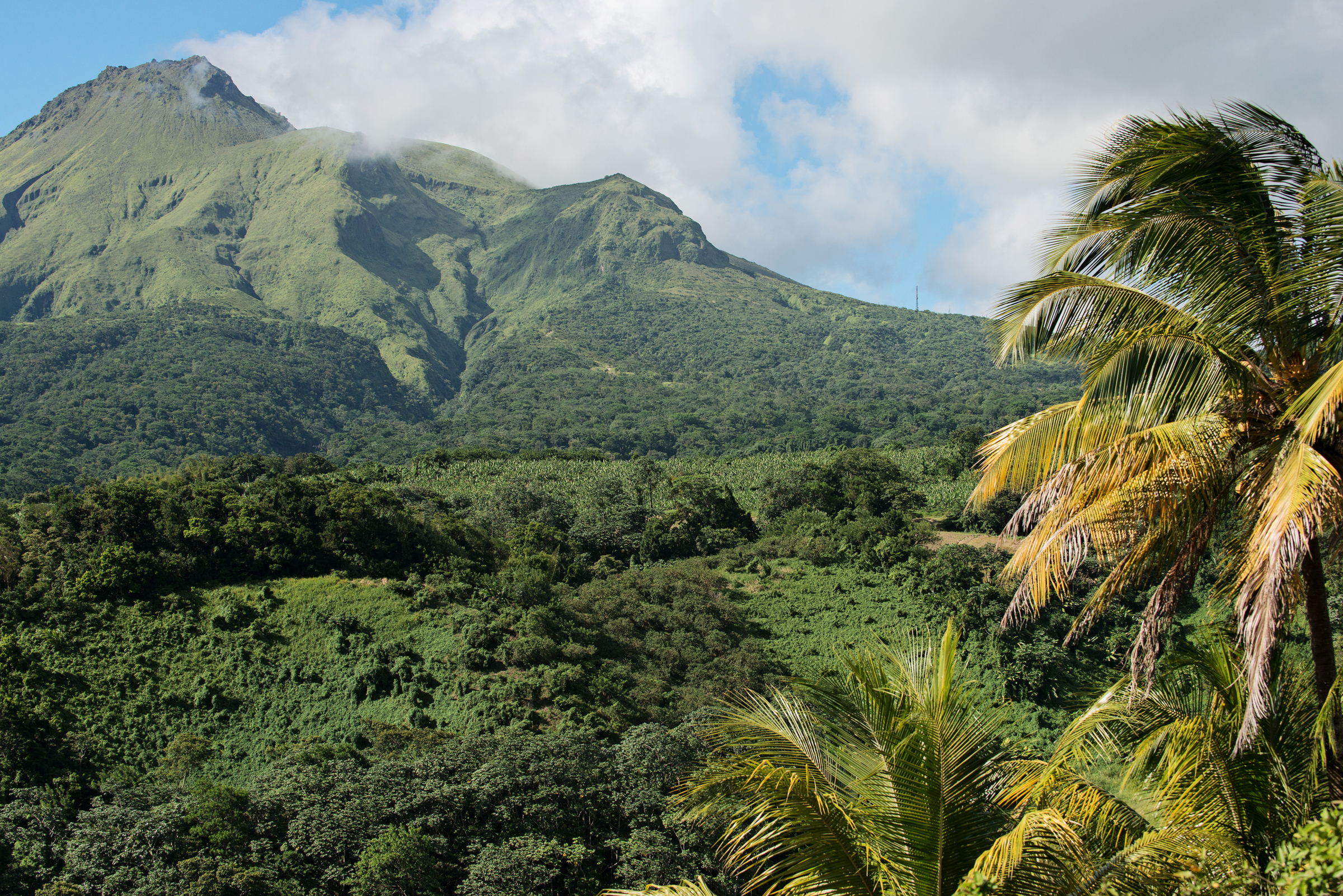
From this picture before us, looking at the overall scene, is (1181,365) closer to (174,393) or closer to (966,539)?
(966,539)

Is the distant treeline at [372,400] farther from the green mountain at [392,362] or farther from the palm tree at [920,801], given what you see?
the palm tree at [920,801]

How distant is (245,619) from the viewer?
3014 centimetres

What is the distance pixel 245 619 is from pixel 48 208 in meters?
215

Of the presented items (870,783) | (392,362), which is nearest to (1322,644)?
(870,783)

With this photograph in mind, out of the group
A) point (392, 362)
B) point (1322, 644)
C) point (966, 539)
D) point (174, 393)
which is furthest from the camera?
point (392, 362)

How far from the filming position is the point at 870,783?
187 inches

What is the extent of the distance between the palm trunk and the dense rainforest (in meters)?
1.68

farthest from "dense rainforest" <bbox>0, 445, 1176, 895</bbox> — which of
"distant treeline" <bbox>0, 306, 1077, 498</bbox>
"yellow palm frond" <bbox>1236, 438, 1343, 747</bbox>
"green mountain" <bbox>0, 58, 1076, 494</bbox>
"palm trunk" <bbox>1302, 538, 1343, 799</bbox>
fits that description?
"green mountain" <bbox>0, 58, 1076, 494</bbox>

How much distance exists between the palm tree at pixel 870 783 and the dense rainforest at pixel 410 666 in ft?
6.92

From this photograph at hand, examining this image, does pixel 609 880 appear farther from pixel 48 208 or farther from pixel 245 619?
pixel 48 208

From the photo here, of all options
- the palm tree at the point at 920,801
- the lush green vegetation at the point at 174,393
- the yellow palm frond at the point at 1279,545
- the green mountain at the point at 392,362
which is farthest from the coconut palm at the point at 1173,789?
the lush green vegetation at the point at 174,393

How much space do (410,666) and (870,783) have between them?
26.3 metres

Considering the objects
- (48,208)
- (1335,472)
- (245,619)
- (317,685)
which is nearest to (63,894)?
(317,685)

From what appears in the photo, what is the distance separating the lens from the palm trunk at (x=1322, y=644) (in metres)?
4.57
